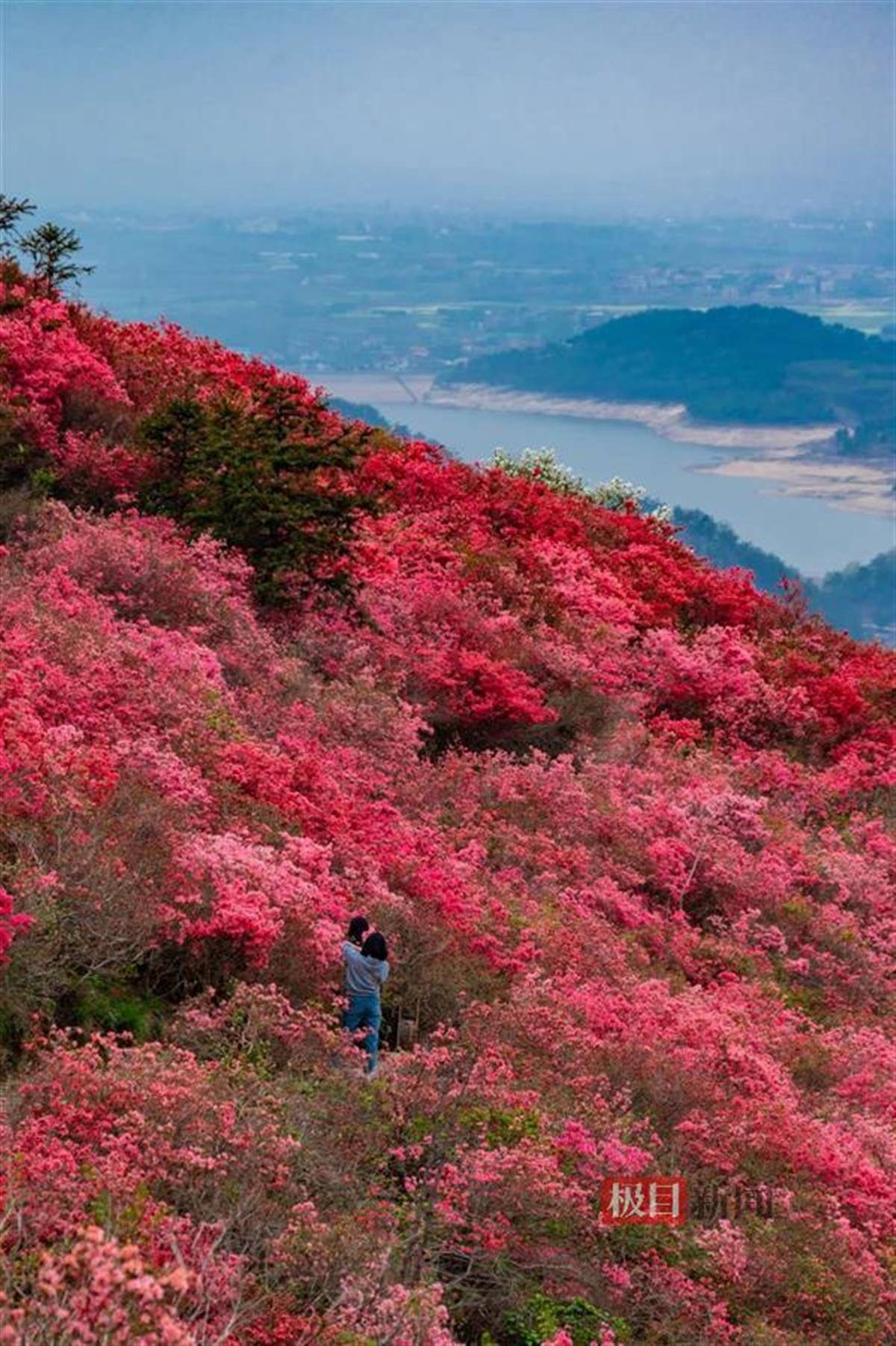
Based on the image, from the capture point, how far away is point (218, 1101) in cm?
990

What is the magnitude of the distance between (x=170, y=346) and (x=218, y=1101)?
22279 millimetres

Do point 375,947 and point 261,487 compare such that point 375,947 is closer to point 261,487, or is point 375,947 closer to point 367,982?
point 367,982

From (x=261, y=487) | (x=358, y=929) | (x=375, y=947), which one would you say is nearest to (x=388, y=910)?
(x=358, y=929)

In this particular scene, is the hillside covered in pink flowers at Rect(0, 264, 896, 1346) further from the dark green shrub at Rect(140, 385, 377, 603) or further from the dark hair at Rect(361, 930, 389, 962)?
the dark hair at Rect(361, 930, 389, 962)

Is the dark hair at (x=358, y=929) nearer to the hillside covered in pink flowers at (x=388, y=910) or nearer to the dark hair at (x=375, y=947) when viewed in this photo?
the hillside covered in pink flowers at (x=388, y=910)

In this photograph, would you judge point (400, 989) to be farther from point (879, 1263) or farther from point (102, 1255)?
point (102, 1255)

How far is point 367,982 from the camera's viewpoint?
41.1 feet

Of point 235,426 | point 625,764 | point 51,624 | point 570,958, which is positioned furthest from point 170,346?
point 570,958

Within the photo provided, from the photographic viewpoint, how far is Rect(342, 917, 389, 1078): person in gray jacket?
12469mm

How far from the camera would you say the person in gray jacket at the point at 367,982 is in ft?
40.9

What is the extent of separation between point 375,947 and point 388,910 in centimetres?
167

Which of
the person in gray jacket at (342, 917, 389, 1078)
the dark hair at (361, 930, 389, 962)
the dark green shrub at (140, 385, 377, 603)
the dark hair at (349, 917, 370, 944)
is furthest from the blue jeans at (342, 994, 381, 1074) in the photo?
the dark green shrub at (140, 385, 377, 603)

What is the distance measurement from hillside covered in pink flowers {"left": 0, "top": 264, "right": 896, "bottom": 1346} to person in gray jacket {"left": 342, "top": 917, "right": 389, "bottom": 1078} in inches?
7.0

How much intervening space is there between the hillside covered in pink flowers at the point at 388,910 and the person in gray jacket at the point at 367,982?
0.18 metres
